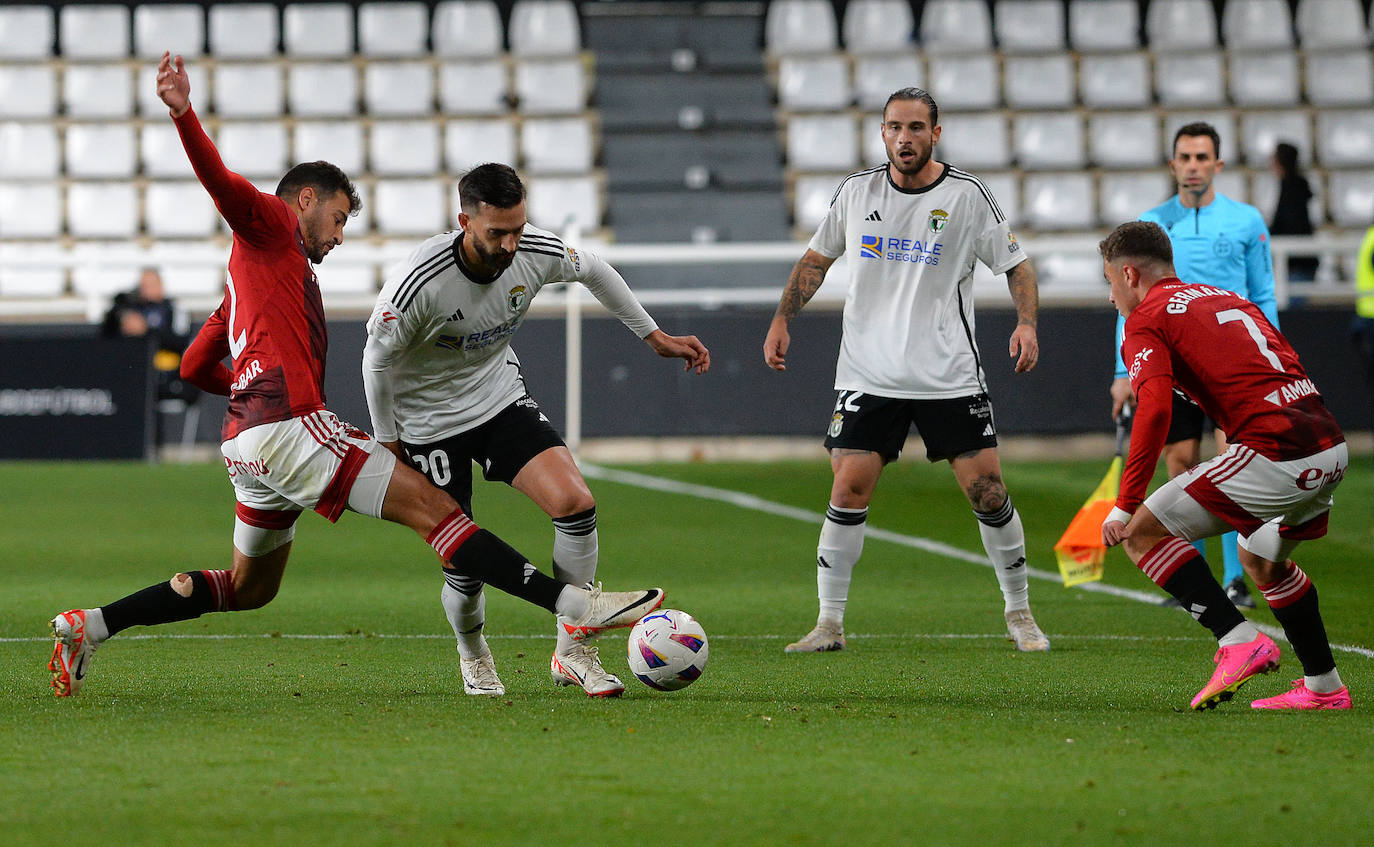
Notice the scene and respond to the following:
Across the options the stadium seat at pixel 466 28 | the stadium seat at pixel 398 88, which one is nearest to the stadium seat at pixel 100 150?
the stadium seat at pixel 398 88

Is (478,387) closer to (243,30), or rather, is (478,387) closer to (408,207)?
(408,207)

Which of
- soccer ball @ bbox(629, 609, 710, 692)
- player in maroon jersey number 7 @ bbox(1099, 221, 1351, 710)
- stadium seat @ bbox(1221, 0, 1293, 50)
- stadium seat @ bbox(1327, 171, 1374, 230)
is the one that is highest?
stadium seat @ bbox(1221, 0, 1293, 50)

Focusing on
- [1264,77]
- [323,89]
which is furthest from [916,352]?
[1264,77]

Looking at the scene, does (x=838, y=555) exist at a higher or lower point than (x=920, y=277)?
lower

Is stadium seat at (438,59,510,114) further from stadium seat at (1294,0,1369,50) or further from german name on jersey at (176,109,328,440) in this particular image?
german name on jersey at (176,109,328,440)

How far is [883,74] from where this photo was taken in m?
18.9

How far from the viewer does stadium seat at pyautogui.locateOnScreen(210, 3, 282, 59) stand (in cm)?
1891

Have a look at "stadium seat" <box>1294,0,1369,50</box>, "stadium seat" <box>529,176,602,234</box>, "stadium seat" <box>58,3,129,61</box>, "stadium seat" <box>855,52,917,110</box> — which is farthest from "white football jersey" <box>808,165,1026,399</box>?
"stadium seat" <box>58,3,129,61</box>

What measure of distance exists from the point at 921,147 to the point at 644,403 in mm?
8903

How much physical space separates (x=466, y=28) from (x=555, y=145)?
1.96 m

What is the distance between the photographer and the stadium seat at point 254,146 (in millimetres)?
17875

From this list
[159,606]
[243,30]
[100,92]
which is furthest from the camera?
[243,30]

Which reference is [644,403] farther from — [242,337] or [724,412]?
[242,337]

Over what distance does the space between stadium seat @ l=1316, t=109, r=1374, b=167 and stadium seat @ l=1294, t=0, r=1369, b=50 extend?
1076mm
